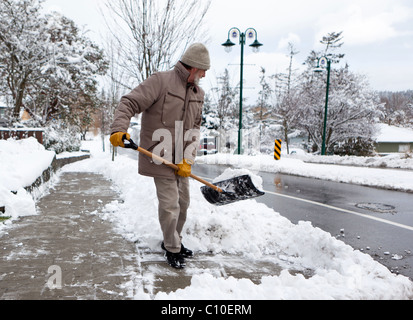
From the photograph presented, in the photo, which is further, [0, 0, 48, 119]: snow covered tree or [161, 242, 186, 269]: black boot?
[0, 0, 48, 119]: snow covered tree

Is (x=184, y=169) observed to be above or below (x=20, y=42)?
below

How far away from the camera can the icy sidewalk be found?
255 centimetres

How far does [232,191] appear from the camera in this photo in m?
3.97

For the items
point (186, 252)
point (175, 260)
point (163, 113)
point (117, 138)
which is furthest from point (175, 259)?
point (163, 113)

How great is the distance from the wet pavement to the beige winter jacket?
0.88 meters

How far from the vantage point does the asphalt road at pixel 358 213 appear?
405 cm

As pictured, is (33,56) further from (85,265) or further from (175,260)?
(175,260)

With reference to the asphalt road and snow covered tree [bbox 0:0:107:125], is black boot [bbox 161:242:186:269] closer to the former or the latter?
the asphalt road

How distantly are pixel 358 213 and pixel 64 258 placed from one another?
4852 mm

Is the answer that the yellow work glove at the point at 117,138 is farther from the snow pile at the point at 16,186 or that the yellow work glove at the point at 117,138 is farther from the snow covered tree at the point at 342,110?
the snow covered tree at the point at 342,110

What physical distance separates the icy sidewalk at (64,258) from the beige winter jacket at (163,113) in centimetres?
92

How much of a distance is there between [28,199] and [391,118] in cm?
8049

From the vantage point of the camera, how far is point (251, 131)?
4719 centimetres

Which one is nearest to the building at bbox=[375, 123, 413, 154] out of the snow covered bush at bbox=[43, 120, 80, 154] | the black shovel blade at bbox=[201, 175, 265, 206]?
the snow covered bush at bbox=[43, 120, 80, 154]
